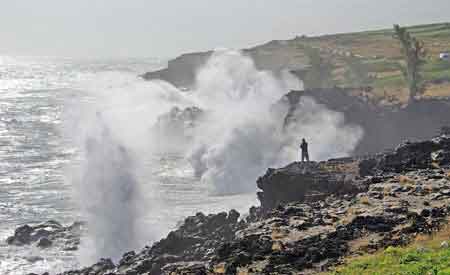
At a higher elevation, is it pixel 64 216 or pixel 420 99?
pixel 420 99

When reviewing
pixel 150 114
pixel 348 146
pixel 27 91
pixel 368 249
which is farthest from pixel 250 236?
pixel 27 91

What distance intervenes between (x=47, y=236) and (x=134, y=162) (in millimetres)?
11638

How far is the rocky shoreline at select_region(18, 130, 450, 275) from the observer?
1983 centimetres

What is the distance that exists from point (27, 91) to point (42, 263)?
106 m

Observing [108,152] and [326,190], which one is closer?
[326,190]

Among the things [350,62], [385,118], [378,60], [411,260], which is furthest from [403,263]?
[378,60]

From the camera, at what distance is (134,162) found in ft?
163

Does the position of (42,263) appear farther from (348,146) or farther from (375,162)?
(348,146)

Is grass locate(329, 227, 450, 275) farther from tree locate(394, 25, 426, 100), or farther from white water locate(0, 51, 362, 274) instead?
tree locate(394, 25, 426, 100)

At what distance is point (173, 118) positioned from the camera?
82438 mm

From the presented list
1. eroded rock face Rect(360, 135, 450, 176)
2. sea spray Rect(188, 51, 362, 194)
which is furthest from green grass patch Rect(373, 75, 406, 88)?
eroded rock face Rect(360, 135, 450, 176)

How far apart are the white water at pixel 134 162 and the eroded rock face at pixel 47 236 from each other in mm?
738

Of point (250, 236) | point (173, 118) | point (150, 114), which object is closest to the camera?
point (250, 236)

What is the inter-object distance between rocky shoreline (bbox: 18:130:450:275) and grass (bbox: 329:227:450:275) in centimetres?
73
